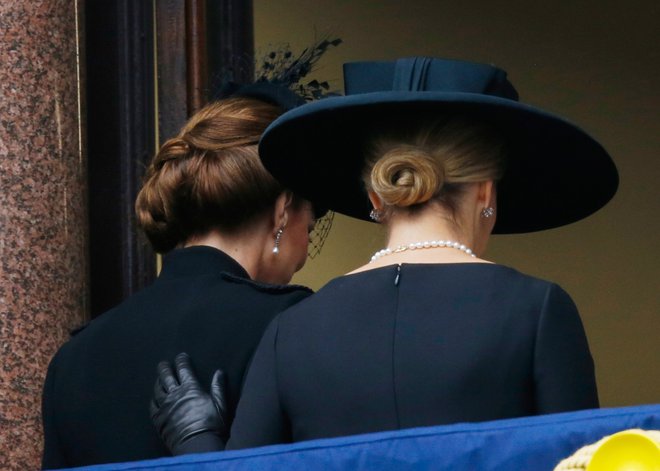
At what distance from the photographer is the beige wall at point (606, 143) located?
241 inches

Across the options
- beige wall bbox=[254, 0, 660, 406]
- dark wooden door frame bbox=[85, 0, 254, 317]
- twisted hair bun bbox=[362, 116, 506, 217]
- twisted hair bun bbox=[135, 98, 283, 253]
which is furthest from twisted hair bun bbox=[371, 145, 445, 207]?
beige wall bbox=[254, 0, 660, 406]

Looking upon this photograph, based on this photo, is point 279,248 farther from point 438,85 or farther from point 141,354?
point 438,85

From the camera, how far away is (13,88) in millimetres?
3219

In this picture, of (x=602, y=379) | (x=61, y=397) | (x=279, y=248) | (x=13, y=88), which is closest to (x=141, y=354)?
(x=61, y=397)

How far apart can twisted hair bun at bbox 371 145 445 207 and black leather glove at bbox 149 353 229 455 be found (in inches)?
17.0

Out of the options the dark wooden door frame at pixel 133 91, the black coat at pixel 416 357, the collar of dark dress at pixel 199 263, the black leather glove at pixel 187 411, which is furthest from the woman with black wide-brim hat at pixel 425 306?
the dark wooden door frame at pixel 133 91

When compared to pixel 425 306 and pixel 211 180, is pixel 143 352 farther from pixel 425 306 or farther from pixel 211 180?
pixel 425 306

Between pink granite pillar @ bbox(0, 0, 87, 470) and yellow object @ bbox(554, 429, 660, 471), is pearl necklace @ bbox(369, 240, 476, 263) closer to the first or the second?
yellow object @ bbox(554, 429, 660, 471)

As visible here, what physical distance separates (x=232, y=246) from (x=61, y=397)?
0.39 metres

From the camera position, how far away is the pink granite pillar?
3.15 metres

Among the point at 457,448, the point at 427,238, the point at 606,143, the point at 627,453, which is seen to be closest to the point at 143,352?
the point at 427,238

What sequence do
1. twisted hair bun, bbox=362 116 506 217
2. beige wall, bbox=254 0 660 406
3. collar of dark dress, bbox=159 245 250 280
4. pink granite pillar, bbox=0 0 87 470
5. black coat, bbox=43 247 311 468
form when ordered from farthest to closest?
beige wall, bbox=254 0 660 406 → pink granite pillar, bbox=0 0 87 470 → collar of dark dress, bbox=159 245 250 280 → black coat, bbox=43 247 311 468 → twisted hair bun, bbox=362 116 506 217

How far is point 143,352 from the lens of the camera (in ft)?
7.63

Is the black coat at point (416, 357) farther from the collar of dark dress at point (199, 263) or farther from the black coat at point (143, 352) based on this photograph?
the collar of dark dress at point (199, 263)
